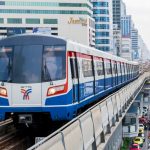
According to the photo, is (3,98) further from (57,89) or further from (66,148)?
(66,148)

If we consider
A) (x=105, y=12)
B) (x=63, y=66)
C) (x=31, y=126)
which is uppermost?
(x=105, y=12)

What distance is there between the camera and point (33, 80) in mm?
13625

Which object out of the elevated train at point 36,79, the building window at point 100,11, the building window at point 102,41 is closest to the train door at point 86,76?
the elevated train at point 36,79

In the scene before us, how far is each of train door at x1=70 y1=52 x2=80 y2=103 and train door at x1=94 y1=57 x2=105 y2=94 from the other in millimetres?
4702

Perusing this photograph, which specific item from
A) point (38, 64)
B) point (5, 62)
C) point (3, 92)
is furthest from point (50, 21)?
point (3, 92)

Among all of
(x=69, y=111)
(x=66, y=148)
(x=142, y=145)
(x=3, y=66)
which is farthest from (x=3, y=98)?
(x=142, y=145)

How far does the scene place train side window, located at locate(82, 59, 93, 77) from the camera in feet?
55.8

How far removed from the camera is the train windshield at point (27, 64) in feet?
44.8

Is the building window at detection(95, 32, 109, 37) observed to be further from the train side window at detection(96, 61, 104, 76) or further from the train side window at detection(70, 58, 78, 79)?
the train side window at detection(70, 58, 78, 79)

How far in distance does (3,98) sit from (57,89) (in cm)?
154

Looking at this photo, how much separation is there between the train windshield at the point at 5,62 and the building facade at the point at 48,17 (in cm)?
9156

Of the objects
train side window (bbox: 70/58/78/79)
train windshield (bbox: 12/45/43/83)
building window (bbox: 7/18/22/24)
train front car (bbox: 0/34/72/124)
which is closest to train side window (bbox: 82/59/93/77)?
train side window (bbox: 70/58/78/79)

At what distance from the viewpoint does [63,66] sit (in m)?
13.9

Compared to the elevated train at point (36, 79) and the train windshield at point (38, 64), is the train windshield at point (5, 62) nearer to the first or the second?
the elevated train at point (36, 79)
